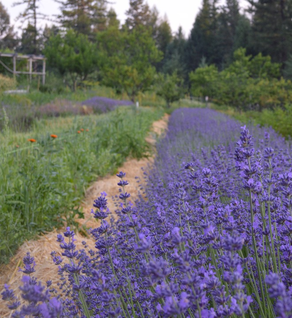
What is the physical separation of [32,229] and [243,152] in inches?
98.9

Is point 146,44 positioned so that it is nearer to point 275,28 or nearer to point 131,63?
point 131,63

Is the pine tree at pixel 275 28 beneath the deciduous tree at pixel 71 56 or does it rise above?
above

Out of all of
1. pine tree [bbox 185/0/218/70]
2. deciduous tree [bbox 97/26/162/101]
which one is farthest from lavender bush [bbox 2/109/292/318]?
pine tree [bbox 185/0/218/70]

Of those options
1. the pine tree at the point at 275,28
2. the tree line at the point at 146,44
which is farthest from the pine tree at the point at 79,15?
the pine tree at the point at 275,28

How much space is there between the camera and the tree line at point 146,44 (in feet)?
77.4

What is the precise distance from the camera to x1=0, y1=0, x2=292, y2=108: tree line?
2358cm

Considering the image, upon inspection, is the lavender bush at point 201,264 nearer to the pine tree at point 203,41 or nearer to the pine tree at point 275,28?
the pine tree at point 275,28

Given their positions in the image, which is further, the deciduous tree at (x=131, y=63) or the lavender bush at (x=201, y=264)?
the deciduous tree at (x=131, y=63)

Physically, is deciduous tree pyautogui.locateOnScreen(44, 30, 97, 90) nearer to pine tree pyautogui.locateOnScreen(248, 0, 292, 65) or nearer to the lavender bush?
pine tree pyautogui.locateOnScreen(248, 0, 292, 65)

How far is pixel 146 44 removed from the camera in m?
→ 24.2

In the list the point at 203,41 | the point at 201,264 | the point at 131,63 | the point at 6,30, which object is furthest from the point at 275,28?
the point at 6,30

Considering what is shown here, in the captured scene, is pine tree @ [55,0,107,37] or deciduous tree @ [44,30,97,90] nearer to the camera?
deciduous tree @ [44,30,97,90]

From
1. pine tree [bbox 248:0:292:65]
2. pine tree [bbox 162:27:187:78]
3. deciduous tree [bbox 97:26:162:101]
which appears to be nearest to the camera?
deciduous tree [bbox 97:26:162:101]

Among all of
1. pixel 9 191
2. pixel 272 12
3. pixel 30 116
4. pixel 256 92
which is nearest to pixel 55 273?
pixel 9 191
